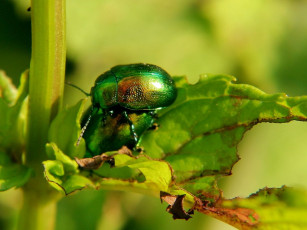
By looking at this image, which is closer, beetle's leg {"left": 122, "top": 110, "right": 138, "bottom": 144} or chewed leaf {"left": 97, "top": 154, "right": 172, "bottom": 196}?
chewed leaf {"left": 97, "top": 154, "right": 172, "bottom": 196}

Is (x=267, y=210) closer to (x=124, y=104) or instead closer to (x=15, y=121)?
(x=124, y=104)

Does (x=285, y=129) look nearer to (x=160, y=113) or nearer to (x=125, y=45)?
(x=125, y=45)

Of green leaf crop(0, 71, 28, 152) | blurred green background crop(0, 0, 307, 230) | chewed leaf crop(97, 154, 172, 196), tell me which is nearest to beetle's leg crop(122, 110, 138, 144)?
chewed leaf crop(97, 154, 172, 196)

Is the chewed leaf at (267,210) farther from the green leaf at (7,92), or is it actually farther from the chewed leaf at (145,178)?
the green leaf at (7,92)

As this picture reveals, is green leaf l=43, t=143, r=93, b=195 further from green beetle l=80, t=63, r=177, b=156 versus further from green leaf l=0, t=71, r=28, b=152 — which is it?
green leaf l=0, t=71, r=28, b=152

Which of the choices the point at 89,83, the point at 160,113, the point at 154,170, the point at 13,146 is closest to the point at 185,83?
the point at 160,113

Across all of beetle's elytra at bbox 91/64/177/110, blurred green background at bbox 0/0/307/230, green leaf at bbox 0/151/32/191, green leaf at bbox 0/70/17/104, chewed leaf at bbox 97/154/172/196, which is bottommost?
green leaf at bbox 0/151/32/191

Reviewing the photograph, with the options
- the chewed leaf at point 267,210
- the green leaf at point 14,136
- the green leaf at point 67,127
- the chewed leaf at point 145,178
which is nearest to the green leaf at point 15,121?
the green leaf at point 14,136

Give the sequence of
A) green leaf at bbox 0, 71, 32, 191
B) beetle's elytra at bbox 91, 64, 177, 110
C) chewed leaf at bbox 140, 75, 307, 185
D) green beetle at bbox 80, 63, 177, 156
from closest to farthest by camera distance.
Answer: chewed leaf at bbox 140, 75, 307, 185 < green leaf at bbox 0, 71, 32, 191 < green beetle at bbox 80, 63, 177, 156 < beetle's elytra at bbox 91, 64, 177, 110
